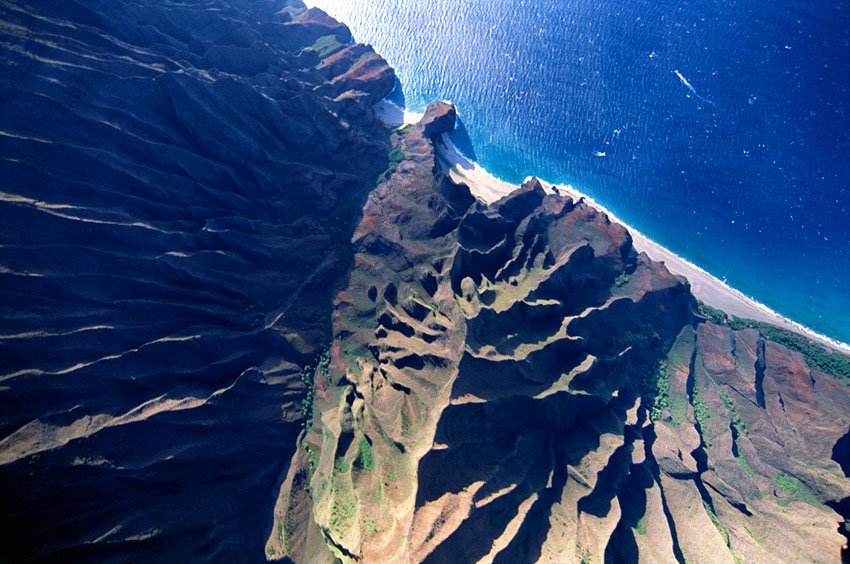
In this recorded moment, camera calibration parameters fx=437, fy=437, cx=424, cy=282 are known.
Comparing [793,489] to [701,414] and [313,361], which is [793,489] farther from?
[313,361]

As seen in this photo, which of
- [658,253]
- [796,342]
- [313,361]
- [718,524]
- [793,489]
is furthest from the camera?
[658,253]

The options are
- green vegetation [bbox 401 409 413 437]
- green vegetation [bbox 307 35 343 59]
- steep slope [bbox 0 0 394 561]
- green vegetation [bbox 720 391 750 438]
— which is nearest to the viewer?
steep slope [bbox 0 0 394 561]

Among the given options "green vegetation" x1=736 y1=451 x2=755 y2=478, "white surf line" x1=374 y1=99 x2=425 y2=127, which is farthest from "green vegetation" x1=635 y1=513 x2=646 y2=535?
"white surf line" x1=374 y1=99 x2=425 y2=127

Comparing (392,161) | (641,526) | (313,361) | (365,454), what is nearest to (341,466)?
(365,454)

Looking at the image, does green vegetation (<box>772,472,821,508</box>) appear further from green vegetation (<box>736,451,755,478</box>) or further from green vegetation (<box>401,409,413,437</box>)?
green vegetation (<box>401,409,413,437</box>)

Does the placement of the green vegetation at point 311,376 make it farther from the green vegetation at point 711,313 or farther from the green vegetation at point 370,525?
the green vegetation at point 711,313

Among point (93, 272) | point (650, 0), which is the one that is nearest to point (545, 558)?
point (93, 272)
